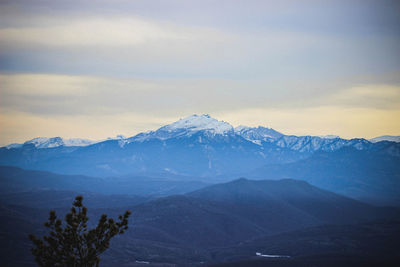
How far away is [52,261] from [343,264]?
128 metres

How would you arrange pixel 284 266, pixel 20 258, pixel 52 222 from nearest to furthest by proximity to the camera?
pixel 52 222
pixel 284 266
pixel 20 258

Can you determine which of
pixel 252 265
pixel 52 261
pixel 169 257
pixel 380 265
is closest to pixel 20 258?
pixel 169 257

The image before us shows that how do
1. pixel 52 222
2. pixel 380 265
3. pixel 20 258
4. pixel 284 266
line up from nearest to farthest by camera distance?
pixel 52 222 < pixel 380 265 < pixel 284 266 < pixel 20 258

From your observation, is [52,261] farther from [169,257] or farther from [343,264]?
[169,257]

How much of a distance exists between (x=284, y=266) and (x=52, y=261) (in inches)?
4966

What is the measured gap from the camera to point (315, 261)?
162000 mm

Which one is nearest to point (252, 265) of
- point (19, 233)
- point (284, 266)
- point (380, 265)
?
point (284, 266)

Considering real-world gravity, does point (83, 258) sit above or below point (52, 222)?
below

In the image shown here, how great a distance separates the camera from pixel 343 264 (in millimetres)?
153500

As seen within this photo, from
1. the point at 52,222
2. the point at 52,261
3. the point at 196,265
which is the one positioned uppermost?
the point at 52,222

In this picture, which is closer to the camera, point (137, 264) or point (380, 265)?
point (380, 265)

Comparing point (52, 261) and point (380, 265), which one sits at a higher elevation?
point (52, 261)

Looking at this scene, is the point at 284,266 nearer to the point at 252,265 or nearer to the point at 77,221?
the point at 252,265

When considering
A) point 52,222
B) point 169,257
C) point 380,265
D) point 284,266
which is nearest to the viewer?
point 52,222
